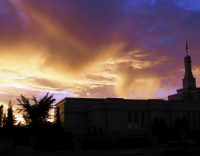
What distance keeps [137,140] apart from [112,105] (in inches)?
1015

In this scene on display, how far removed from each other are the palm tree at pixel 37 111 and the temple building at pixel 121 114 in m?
11.3

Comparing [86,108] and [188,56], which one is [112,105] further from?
[188,56]

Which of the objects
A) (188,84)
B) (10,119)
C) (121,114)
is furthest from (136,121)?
(188,84)

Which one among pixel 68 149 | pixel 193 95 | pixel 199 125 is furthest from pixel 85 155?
pixel 193 95

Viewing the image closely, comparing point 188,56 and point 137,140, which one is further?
point 188,56

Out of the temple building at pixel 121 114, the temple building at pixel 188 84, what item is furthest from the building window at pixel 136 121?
the temple building at pixel 188 84

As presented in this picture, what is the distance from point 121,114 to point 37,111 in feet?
68.4

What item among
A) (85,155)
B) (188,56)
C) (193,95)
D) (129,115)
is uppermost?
(188,56)

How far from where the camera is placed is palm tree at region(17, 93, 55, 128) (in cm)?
5875

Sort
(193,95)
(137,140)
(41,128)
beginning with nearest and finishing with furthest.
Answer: (137,140)
(41,128)
(193,95)

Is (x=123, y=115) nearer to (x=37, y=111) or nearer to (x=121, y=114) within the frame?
(x=121, y=114)

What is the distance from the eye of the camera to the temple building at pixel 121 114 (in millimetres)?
74188

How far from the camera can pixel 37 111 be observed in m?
59.1

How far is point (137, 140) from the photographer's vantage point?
48.4 meters
